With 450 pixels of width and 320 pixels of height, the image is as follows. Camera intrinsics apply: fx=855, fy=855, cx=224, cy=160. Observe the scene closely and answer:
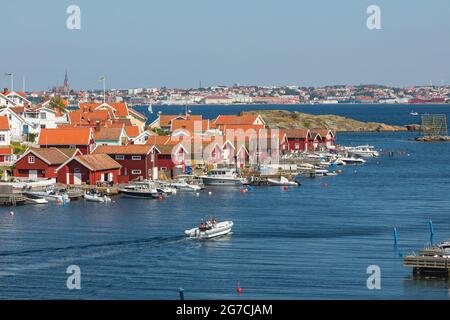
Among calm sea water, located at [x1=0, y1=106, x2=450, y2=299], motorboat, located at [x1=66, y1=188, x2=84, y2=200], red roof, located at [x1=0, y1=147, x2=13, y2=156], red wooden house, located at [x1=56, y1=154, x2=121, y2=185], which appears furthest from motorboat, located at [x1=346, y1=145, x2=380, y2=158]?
motorboat, located at [x1=66, y1=188, x2=84, y2=200]

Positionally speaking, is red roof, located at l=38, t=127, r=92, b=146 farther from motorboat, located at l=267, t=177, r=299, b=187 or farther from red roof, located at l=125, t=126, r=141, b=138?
motorboat, located at l=267, t=177, r=299, b=187

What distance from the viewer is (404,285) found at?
16.9 metres

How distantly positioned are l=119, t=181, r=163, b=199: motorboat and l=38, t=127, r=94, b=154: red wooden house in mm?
4853

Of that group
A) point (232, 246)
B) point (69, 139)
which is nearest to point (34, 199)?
point (69, 139)

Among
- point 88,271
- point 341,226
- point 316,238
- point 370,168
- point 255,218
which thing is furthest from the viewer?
point 370,168

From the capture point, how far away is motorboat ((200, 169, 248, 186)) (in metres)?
38.8

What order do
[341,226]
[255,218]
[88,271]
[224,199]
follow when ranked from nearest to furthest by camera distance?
[88,271], [341,226], [255,218], [224,199]

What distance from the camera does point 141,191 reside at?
33.3 meters

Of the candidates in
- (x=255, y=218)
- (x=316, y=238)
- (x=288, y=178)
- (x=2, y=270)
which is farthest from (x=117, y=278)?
(x=288, y=178)

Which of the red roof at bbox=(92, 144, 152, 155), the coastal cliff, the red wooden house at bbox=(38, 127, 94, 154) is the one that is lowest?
the red roof at bbox=(92, 144, 152, 155)

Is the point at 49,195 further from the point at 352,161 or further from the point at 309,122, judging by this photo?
the point at 309,122

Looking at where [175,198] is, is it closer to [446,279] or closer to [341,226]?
[341,226]

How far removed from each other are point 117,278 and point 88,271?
1029 millimetres

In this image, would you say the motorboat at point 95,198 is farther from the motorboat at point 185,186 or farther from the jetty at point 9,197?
the motorboat at point 185,186
